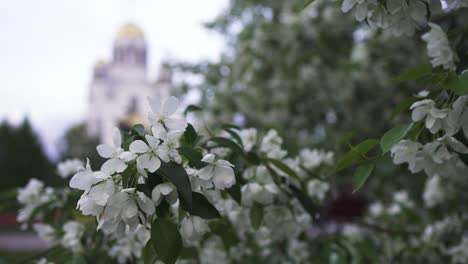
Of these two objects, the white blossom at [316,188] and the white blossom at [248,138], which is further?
the white blossom at [316,188]

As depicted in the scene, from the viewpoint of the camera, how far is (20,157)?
2084 centimetres

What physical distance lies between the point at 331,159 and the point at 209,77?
505 cm

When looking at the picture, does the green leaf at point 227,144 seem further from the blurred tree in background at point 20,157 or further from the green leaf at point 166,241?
the blurred tree in background at point 20,157

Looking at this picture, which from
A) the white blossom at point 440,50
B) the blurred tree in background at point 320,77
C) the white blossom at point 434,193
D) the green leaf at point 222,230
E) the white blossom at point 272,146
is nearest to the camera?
the white blossom at point 440,50

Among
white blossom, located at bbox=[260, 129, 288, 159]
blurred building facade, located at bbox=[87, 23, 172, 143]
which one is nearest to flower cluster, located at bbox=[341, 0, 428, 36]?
white blossom, located at bbox=[260, 129, 288, 159]

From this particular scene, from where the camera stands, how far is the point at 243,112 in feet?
18.6

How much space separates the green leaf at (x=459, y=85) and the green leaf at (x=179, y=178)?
551 mm

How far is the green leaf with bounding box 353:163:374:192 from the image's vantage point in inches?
43.3

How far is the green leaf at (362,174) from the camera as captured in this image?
3.61 ft

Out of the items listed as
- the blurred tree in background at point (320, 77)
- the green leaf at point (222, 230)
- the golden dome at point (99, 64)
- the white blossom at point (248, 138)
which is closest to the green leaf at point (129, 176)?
the green leaf at point (222, 230)

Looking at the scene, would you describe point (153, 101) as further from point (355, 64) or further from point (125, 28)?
point (125, 28)

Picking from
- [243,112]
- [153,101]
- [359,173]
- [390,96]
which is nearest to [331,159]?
[359,173]

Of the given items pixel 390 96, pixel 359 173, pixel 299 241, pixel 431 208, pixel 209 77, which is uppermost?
pixel 359 173

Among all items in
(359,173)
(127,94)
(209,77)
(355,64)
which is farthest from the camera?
(127,94)
